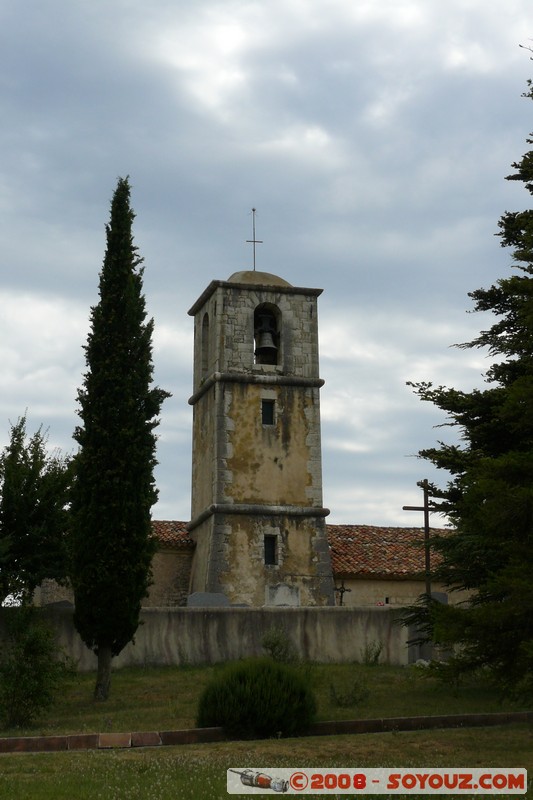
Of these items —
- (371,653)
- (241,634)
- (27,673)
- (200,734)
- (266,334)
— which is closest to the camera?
(200,734)

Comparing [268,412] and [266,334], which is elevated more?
[266,334]

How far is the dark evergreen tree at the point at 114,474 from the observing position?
2108 cm

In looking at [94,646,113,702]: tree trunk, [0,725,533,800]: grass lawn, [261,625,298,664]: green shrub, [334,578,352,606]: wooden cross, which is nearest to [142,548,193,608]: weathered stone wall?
[334,578,352,606]: wooden cross

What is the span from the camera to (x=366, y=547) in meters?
34.6

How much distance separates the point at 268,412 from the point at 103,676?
46.0 ft

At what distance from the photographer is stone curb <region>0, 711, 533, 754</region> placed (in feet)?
48.6

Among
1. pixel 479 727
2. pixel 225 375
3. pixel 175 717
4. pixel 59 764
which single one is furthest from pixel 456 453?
pixel 225 375

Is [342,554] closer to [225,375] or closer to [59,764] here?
[225,375]

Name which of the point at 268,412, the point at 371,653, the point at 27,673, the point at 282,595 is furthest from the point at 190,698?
the point at 268,412

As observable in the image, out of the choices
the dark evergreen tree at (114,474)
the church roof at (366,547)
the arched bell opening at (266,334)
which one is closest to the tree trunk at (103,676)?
the dark evergreen tree at (114,474)

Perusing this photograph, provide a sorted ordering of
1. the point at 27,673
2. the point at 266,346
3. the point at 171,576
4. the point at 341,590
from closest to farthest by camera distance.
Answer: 1. the point at 27,673
2. the point at 341,590
3. the point at 171,576
4. the point at 266,346

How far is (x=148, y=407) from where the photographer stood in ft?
72.8

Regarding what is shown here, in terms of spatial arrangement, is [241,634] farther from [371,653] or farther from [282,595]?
[282,595]

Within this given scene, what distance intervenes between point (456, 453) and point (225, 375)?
13610mm
